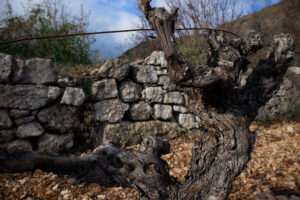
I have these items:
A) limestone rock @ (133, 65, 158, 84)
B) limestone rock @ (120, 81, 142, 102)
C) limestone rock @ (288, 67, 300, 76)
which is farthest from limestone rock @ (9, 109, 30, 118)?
limestone rock @ (288, 67, 300, 76)

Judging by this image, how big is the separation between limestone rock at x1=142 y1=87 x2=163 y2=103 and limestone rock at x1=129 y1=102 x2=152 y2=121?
152mm

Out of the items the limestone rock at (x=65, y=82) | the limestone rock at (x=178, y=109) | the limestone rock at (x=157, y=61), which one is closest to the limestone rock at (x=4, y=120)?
the limestone rock at (x=65, y=82)

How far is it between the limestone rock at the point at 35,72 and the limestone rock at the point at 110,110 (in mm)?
917

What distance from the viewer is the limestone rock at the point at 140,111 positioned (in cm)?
386

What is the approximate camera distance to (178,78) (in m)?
1.26

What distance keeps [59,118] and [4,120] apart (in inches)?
30.9

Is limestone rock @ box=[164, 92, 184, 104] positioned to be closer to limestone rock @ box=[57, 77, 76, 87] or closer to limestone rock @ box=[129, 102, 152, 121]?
limestone rock @ box=[129, 102, 152, 121]

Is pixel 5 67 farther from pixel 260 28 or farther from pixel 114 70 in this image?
pixel 260 28

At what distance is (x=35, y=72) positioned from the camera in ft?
10.3

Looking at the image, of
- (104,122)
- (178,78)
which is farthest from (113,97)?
(178,78)

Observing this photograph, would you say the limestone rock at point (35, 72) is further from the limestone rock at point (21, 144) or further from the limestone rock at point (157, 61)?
the limestone rock at point (157, 61)

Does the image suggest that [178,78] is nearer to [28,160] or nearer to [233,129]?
[233,129]

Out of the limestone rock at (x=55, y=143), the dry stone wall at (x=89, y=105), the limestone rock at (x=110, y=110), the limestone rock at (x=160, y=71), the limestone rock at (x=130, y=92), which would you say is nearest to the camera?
the dry stone wall at (x=89, y=105)

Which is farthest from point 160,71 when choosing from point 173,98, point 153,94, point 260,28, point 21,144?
point 260,28
